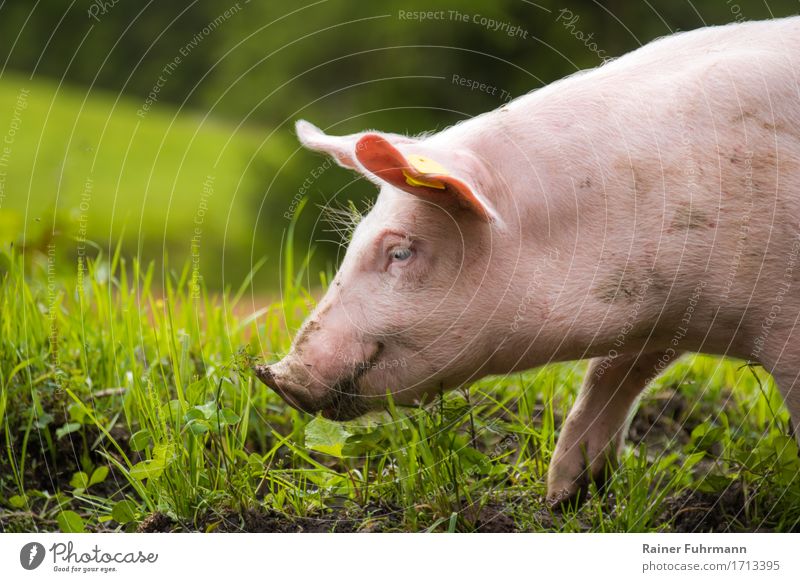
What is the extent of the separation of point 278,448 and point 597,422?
904 millimetres

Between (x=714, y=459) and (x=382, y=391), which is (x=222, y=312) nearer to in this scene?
(x=382, y=391)

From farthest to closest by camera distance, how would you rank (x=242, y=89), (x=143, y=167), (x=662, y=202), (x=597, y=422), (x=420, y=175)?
(x=143, y=167)
(x=242, y=89)
(x=597, y=422)
(x=662, y=202)
(x=420, y=175)

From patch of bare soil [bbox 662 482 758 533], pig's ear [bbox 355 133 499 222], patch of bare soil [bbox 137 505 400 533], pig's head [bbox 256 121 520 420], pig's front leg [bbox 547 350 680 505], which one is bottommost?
patch of bare soil [bbox 662 482 758 533]

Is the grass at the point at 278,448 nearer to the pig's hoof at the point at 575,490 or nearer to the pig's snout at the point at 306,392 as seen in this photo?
the pig's hoof at the point at 575,490

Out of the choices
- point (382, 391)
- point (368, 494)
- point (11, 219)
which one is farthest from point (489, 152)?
point (11, 219)

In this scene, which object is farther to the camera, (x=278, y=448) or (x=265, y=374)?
(x=278, y=448)

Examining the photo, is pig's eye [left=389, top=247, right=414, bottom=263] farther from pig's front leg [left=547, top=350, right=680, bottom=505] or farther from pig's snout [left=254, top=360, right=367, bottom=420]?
pig's front leg [left=547, top=350, right=680, bottom=505]

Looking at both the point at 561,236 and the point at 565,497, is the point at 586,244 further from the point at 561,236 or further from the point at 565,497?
the point at 565,497

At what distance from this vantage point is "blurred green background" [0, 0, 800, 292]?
5.68 meters

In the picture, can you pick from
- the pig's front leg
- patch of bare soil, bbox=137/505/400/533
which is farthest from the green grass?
patch of bare soil, bbox=137/505/400/533

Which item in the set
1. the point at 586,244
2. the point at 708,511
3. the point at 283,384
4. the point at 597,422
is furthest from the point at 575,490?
the point at 283,384

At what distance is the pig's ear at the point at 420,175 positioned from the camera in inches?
84.4

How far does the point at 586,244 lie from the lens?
232cm

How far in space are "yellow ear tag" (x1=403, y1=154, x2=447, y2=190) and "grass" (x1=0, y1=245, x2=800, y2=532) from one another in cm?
61
